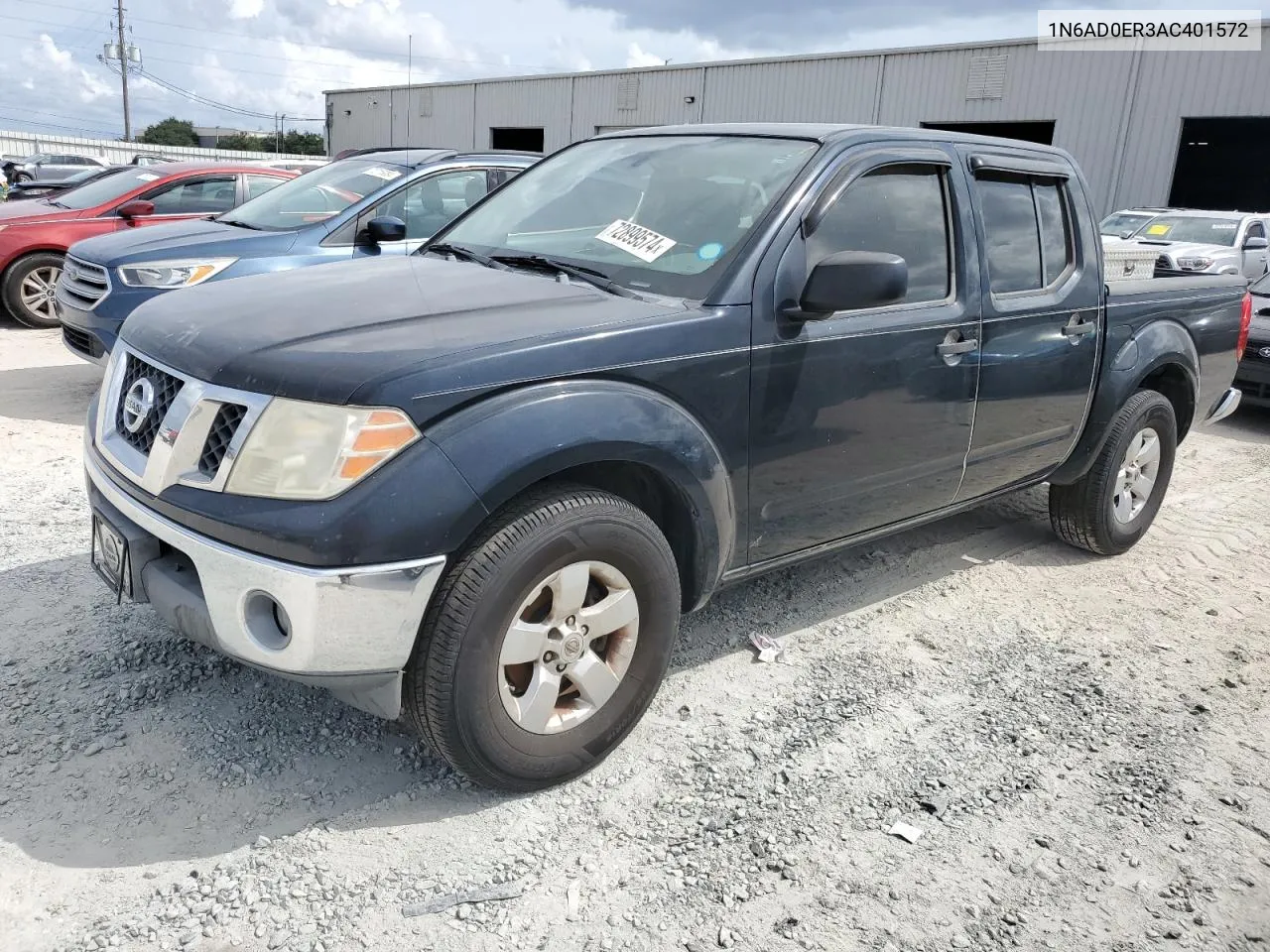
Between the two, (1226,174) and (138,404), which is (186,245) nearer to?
(138,404)

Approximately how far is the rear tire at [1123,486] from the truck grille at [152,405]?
3.88 metres

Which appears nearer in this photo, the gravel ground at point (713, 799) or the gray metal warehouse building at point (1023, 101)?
the gravel ground at point (713, 799)

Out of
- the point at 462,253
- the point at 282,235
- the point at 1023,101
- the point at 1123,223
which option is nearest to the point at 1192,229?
the point at 1123,223

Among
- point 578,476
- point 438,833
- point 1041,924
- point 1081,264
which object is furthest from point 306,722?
point 1081,264

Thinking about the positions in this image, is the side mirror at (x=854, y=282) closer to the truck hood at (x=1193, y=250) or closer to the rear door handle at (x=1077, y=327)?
the rear door handle at (x=1077, y=327)

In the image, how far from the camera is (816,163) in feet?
10.6

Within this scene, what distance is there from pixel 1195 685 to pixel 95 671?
3871 mm

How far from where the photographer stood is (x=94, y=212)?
9008 mm

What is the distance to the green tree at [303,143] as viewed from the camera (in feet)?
243

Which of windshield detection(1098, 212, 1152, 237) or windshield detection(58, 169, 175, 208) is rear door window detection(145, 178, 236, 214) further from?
windshield detection(1098, 212, 1152, 237)

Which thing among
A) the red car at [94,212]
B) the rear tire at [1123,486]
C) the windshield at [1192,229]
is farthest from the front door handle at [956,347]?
the windshield at [1192,229]

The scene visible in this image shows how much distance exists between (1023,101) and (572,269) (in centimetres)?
2183

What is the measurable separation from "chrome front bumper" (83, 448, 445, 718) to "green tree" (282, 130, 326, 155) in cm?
7746

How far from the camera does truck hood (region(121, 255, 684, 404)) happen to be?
7.82 ft
